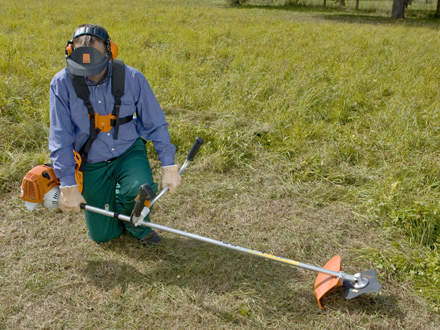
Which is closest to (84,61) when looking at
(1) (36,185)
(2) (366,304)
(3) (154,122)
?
(3) (154,122)

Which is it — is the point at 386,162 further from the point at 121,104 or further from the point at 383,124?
the point at 121,104

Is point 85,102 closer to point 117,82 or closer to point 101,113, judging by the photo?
point 101,113

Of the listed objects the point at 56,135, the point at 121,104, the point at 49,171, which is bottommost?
the point at 49,171

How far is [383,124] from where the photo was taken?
4895 mm

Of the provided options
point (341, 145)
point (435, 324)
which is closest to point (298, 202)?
point (341, 145)

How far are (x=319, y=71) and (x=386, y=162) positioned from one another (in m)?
2.88

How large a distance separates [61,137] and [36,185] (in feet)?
1.18

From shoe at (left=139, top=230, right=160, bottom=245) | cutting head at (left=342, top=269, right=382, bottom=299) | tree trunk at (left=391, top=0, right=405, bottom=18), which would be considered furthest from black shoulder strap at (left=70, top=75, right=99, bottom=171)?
tree trunk at (left=391, top=0, right=405, bottom=18)

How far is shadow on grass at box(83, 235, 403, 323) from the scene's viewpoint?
264 cm

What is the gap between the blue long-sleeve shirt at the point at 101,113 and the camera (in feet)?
8.45

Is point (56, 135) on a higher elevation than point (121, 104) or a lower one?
lower

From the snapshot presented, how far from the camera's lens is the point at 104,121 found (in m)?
2.72

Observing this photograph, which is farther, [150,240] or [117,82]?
[150,240]

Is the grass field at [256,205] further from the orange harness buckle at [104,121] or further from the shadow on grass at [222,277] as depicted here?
the orange harness buckle at [104,121]
